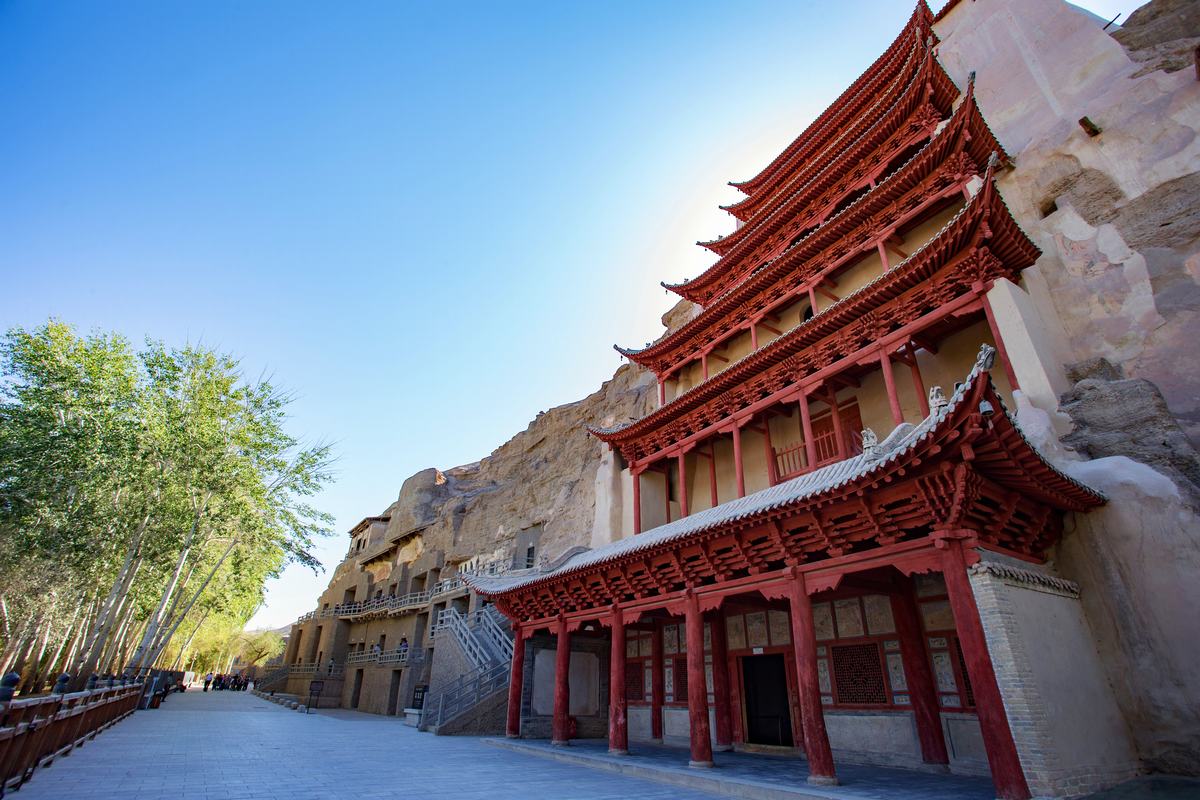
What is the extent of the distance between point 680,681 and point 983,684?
8338 mm

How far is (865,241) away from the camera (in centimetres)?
1394

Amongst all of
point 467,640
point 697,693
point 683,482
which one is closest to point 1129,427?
point 697,693

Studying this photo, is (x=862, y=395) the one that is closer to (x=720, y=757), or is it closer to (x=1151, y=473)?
(x=1151, y=473)

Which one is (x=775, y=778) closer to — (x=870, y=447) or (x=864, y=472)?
(x=864, y=472)

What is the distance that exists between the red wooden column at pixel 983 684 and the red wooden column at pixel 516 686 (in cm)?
1060

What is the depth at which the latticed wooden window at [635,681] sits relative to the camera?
14.1m

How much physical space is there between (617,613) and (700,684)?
2.56m

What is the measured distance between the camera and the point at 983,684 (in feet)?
19.7

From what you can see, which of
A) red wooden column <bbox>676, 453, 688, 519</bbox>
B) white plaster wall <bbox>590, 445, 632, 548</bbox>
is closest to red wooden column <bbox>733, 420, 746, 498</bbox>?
red wooden column <bbox>676, 453, 688, 519</bbox>

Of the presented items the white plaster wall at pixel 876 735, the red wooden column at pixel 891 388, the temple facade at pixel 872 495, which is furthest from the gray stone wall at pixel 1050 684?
the red wooden column at pixel 891 388

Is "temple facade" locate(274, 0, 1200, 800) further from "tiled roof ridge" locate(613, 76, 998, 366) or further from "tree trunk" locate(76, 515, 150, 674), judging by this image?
"tree trunk" locate(76, 515, 150, 674)

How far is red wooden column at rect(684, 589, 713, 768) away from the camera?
8.91 m

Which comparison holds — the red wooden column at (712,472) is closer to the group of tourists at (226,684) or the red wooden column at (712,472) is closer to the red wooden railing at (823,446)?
the red wooden railing at (823,446)

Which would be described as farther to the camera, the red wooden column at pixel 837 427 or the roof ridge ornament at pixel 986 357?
the red wooden column at pixel 837 427
